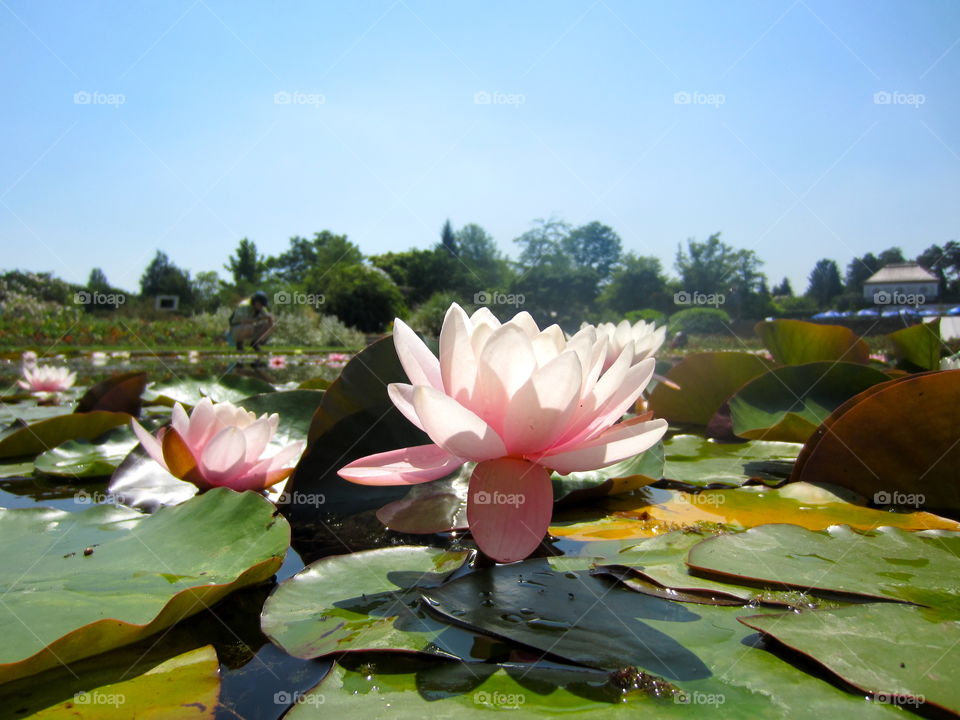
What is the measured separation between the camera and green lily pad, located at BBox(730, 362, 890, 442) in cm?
164

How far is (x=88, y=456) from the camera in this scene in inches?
69.9

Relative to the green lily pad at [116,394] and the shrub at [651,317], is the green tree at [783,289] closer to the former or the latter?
the shrub at [651,317]

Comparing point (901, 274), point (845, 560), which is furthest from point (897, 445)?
point (901, 274)

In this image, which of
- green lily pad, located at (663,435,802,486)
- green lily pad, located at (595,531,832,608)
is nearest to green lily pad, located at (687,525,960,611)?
green lily pad, located at (595,531,832,608)

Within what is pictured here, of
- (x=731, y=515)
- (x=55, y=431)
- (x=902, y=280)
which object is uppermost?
(x=902, y=280)

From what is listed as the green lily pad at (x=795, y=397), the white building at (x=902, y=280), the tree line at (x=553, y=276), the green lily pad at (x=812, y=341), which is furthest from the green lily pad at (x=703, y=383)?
the white building at (x=902, y=280)

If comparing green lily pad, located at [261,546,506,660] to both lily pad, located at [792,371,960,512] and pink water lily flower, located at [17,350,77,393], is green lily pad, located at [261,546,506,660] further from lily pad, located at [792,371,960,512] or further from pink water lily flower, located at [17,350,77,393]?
pink water lily flower, located at [17,350,77,393]

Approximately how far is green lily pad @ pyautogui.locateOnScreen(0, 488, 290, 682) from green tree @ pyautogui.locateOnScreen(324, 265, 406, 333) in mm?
16896

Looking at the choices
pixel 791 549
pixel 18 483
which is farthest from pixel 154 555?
pixel 18 483

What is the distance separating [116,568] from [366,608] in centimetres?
45

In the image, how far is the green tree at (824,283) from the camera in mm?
42750

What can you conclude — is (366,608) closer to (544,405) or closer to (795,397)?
(544,405)

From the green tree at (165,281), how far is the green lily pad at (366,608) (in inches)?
1323

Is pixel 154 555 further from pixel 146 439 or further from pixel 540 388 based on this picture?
pixel 540 388
